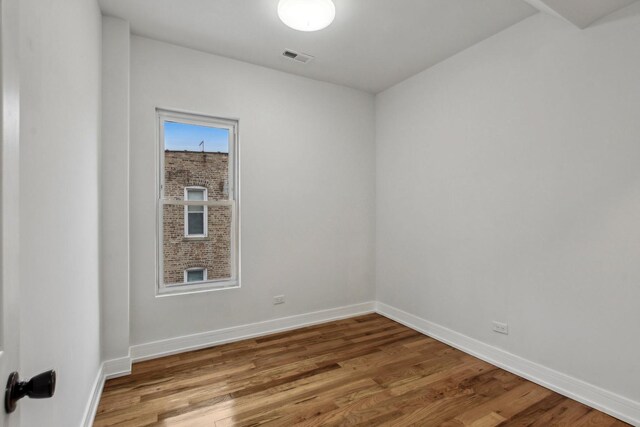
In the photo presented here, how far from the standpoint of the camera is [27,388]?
678 mm

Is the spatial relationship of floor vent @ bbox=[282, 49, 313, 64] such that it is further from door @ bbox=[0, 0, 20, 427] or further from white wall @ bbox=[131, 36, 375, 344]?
door @ bbox=[0, 0, 20, 427]

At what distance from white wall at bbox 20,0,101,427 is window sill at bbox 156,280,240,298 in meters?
0.85

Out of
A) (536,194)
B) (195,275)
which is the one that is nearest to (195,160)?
(195,275)

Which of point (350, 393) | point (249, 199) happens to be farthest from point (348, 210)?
point (350, 393)

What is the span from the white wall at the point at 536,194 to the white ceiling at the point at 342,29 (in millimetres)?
276

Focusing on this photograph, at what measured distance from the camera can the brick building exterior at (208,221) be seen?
3.16 m

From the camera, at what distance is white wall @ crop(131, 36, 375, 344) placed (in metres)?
2.94

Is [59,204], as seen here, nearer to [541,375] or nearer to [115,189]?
[115,189]

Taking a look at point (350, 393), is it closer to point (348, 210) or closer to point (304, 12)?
point (348, 210)

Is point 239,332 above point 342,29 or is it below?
below

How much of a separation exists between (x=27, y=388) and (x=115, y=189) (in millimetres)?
2296

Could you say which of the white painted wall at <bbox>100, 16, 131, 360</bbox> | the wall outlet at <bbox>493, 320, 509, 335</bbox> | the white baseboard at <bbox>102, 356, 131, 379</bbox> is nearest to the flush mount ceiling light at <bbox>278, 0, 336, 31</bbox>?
the white painted wall at <bbox>100, 16, 131, 360</bbox>

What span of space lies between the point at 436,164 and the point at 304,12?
2.00 m

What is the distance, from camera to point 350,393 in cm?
238
